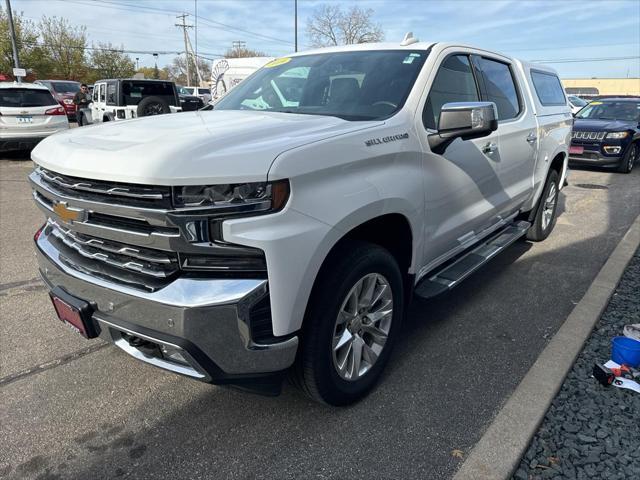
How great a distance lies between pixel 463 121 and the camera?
2.73m

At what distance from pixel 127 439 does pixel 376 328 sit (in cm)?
143

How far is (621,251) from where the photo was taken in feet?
17.1

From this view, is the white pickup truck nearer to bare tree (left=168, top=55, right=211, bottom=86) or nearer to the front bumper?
the front bumper

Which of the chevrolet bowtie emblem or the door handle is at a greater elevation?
the door handle

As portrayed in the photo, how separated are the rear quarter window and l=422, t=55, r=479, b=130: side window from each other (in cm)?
1078

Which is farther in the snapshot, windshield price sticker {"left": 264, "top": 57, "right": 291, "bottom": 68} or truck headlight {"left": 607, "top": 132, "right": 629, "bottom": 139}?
truck headlight {"left": 607, "top": 132, "right": 629, "bottom": 139}

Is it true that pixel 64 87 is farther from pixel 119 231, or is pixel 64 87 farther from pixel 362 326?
pixel 362 326

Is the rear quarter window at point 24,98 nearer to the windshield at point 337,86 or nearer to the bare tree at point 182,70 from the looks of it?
the windshield at point 337,86

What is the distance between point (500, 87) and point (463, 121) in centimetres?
192

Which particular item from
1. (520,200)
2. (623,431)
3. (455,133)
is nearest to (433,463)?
(623,431)

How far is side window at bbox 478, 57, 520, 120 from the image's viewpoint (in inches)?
159

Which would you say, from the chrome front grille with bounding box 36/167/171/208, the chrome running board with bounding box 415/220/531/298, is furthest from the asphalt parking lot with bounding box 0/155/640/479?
the chrome front grille with bounding box 36/167/171/208

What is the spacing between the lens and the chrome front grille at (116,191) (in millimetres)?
1956

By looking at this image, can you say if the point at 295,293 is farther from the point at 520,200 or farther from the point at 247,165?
the point at 520,200
